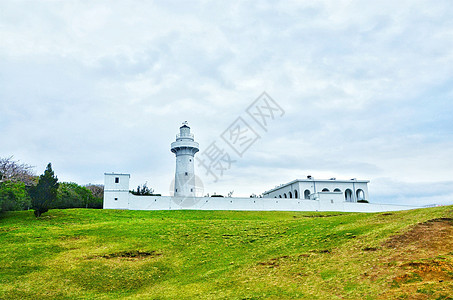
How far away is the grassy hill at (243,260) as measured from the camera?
38.0ft

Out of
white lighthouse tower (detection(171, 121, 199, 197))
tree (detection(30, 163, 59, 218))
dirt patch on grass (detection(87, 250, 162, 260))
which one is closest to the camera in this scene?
dirt patch on grass (detection(87, 250, 162, 260))

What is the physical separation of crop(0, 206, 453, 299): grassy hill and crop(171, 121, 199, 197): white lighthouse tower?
73.4ft

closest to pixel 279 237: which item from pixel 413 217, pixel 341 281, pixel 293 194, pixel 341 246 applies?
pixel 341 246

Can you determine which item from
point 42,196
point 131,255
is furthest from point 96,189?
A: point 131,255

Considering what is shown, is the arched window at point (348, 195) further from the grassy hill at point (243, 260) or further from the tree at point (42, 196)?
the tree at point (42, 196)

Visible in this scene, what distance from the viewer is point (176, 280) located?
603 inches

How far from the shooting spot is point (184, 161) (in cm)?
4841

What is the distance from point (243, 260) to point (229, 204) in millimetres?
28428

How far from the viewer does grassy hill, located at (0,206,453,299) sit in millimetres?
11594

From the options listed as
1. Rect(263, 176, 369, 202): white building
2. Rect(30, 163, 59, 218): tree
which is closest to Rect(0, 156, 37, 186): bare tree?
Rect(30, 163, 59, 218): tree

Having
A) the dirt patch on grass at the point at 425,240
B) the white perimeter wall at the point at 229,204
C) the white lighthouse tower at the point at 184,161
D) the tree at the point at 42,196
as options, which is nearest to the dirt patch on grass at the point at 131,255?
the dirt patch on grass at the point at 425,240

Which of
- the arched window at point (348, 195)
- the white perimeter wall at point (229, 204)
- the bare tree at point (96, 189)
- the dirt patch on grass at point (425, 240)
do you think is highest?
the bare tree at point (96, 189)

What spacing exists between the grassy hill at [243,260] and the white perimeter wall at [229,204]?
1763cm

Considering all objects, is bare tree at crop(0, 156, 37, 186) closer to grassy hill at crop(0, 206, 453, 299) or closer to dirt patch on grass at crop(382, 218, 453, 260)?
grassy hill at crop(0, 206, 453, 299)
